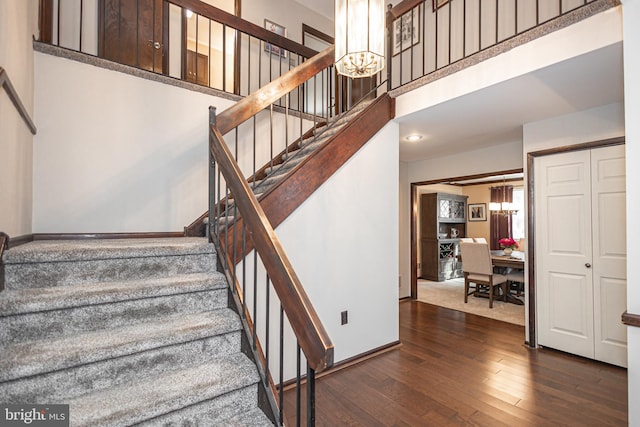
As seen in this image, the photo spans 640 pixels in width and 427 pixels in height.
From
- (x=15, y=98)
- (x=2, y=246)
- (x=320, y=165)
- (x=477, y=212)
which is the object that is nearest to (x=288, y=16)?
(x=320, y=165)

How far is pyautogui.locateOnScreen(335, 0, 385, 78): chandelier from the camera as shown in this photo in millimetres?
1952

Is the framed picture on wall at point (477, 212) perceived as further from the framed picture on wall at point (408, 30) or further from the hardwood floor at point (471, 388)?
the hardwood floor at point (471, 388)

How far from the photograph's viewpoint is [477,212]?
836cm

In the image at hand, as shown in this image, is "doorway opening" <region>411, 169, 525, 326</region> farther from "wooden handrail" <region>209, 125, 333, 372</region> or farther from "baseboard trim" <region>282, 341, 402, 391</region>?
"wooden handrail" <region>209, 125, 333, 372</region>

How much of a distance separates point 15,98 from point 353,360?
300 centimetres

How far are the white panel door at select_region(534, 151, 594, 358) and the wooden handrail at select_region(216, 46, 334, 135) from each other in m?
2.53

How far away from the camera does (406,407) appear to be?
2111 mm

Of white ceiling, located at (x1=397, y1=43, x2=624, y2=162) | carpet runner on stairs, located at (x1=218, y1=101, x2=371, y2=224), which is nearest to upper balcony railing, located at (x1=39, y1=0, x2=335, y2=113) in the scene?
carpet runner on stairs, located at (x1=218, y1=101, x2=371, y2=224)

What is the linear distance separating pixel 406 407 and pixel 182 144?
2.82m

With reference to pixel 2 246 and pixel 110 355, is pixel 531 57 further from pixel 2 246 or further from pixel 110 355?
pixel 2 246

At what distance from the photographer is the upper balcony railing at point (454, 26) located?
306cm

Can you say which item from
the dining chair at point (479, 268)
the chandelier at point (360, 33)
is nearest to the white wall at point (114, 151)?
the chandelier at point (360, 33)

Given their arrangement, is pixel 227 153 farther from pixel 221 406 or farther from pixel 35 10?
pixel 35 10

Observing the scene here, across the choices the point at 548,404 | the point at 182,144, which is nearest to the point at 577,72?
the point at 548,404
